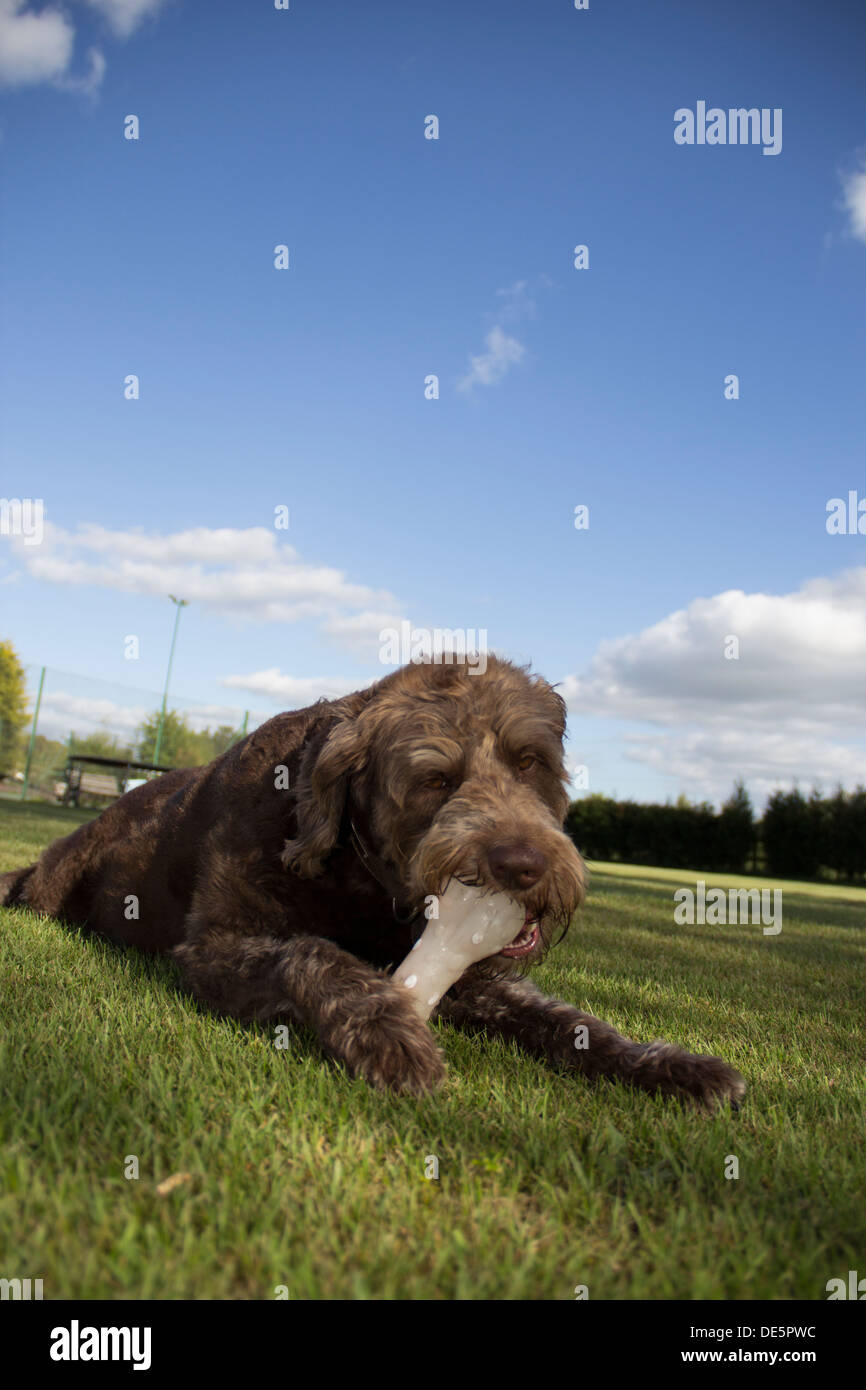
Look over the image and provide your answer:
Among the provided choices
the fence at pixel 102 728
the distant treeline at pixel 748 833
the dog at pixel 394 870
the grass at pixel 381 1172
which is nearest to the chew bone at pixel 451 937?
the dog at pixel 394 870

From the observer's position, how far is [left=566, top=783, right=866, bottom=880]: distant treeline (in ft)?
129

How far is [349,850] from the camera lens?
Result: 11.4 ft

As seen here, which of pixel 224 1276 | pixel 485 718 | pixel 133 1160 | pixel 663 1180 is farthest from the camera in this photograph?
pixel 485 718

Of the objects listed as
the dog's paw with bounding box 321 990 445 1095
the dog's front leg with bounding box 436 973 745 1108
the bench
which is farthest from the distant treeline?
the dog's paw with bounding box 321 990 445 1095

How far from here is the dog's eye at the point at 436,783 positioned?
3.19 metres

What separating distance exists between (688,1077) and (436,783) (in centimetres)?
129

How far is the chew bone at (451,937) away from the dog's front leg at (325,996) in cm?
11

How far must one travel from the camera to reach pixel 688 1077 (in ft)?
9.10

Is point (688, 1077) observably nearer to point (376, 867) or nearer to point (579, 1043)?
point (579, 1043)

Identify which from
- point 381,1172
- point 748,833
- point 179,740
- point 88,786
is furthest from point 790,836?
point 381,1172
